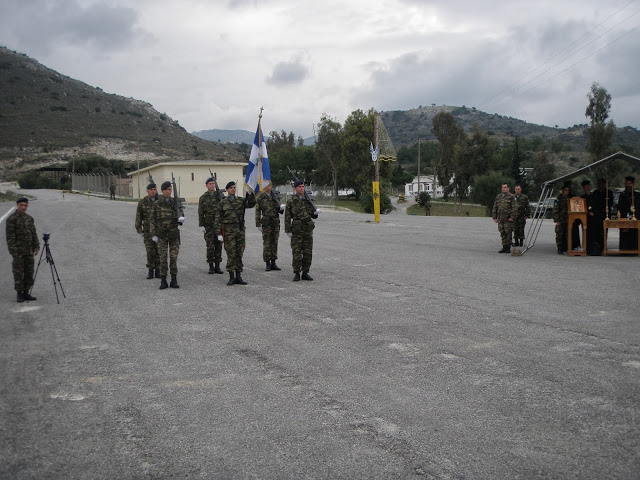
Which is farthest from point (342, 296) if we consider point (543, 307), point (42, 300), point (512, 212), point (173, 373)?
point (512, 212)

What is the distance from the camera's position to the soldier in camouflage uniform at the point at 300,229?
1159cm

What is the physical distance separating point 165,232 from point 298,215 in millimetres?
2694

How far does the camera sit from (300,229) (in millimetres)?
11711

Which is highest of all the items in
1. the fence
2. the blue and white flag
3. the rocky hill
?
the rocky hill

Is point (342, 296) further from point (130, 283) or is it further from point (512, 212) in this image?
point (512, 212)

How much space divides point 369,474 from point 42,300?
8224 mm

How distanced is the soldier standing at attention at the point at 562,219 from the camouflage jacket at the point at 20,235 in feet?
42.8

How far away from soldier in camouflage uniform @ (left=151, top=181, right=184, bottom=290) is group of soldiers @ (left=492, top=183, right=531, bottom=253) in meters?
9.12

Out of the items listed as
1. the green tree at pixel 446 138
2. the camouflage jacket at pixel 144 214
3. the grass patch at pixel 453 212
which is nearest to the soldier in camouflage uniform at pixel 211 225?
the camouflage jacket at pixel 144 214

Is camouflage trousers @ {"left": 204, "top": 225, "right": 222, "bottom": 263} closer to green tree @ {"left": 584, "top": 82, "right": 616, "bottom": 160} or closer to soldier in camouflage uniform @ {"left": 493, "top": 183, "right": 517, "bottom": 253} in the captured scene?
soldier in camouflage uniform @ {"left": 493, "top": 183, "right": 517, "bottom": 253}

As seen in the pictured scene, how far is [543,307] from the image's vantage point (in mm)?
8781

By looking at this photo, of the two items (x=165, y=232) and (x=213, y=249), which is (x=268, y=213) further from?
(x=165, y=232)

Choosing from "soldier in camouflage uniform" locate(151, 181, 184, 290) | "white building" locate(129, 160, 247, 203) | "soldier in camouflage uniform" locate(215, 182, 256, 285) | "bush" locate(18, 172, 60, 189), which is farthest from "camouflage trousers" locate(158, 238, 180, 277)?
"bush" locate(18, 172, 60, 189)

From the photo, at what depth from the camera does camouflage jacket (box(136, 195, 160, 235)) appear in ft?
38.7
